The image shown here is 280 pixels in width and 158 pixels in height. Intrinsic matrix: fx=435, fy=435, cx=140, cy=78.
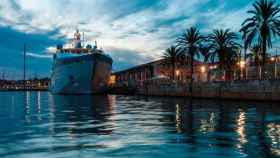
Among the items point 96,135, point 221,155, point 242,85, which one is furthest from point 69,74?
point 221,155

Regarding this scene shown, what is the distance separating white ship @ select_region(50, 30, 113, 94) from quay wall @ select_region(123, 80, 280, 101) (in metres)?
12.7

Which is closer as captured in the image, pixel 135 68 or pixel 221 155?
pixel 221 155

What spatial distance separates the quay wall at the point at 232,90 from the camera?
137ft

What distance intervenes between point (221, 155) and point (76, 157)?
3563 mm

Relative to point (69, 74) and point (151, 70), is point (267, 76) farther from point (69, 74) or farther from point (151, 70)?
point (151, 70)

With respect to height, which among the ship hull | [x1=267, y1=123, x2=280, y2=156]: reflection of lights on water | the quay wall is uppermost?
the ship hull

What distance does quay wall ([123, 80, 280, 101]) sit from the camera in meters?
41.7

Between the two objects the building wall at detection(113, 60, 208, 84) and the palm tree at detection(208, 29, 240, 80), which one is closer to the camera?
the palm tree at detection(208, 29, 240, 80)

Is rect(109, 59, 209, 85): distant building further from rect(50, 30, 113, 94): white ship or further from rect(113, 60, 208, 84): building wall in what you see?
rect(50, 30, 113, 94): white ship

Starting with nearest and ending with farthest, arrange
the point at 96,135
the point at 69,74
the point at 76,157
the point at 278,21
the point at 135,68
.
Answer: the point at 76,157 → the point at 96,135 → the point at 278,21 → the point at 69,74 → the point at 135,68

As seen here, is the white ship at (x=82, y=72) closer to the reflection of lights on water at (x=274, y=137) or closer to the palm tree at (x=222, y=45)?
the palm tree at (x=222, y=45)

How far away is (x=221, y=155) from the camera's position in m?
10.7

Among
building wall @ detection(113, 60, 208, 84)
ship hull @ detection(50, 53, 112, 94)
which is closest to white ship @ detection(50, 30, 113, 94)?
ship hull @ detection(50, 53, 112, 94)

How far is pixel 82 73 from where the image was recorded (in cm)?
7625
